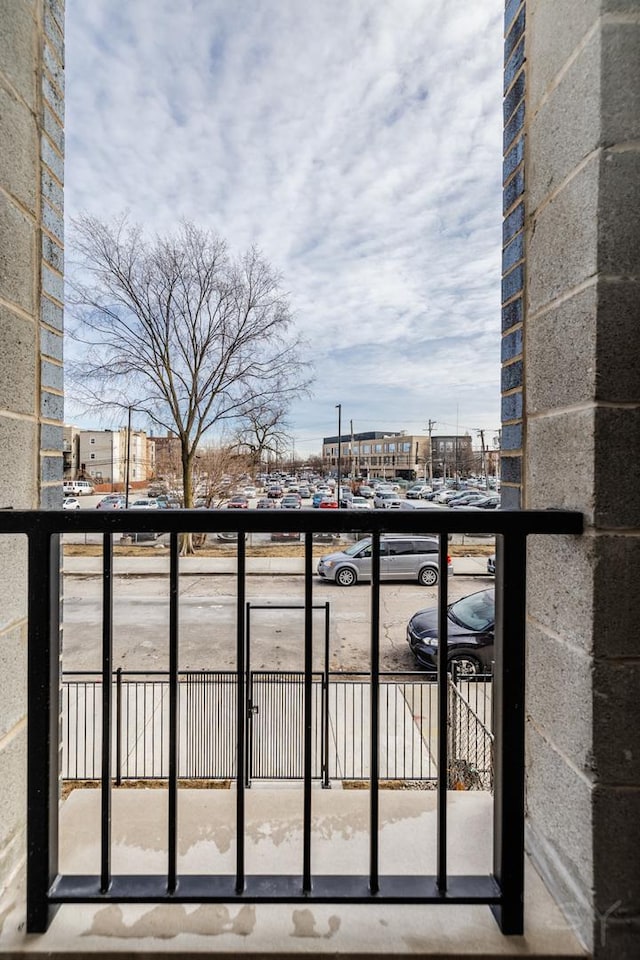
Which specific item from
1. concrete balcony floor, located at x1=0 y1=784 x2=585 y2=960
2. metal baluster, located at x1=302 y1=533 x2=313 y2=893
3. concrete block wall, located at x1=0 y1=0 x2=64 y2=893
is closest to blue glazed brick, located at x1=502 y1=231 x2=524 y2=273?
metal baluster, located at x1=302 y1=533 x2=313 y2=893

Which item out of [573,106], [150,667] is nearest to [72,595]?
[150,667]

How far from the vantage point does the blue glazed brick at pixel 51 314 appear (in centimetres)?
100

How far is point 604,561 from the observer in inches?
28.2

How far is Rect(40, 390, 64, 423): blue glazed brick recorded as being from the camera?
100 cm

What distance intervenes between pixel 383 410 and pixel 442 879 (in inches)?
261

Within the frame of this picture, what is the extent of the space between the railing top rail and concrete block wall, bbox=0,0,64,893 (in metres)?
0.19

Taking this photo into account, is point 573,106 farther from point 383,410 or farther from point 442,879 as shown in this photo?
point 383,410

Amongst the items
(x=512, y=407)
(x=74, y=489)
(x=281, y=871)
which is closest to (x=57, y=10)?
(x=512, y=407)

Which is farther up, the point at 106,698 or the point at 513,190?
the point at 513,190

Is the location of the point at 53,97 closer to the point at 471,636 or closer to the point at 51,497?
the point at 51,497

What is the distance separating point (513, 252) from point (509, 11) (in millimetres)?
647

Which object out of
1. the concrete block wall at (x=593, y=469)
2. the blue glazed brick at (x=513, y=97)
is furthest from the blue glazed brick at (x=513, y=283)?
the blue glazed brick at (x=513, y=97)

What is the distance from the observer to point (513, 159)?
104cm

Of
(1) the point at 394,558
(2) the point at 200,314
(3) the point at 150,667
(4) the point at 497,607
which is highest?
(2) the point at 200,314
